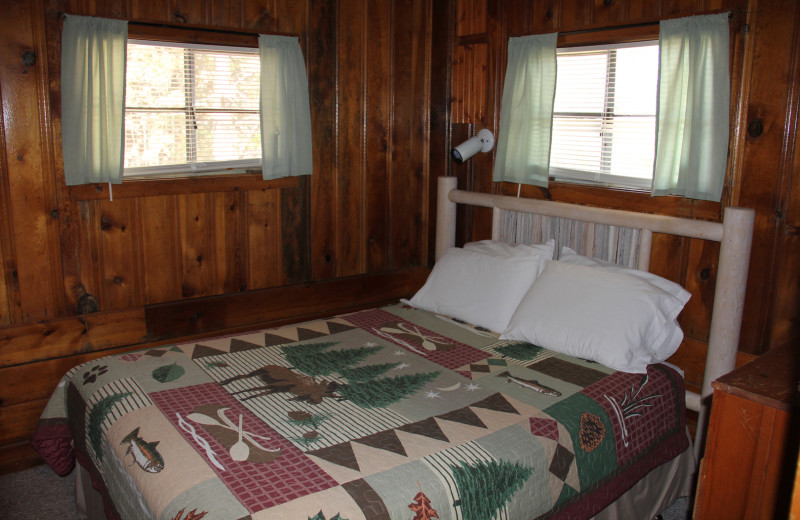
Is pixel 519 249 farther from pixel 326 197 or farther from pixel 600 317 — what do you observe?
pixel 326 197

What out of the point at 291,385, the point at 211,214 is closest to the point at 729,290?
the point at 291,385

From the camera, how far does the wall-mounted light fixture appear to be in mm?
3338

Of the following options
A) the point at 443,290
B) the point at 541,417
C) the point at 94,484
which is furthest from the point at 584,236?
the point at 94,484

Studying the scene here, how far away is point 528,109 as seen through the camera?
10.4 feet

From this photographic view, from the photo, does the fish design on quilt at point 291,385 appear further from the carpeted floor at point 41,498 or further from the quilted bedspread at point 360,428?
the carpeted floor at point 41,498

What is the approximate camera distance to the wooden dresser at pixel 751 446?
A: 1.66 metres

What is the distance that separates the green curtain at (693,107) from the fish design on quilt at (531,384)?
39.5 inches

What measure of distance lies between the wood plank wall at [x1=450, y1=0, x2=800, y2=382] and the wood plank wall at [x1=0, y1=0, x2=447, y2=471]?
3.23 ft

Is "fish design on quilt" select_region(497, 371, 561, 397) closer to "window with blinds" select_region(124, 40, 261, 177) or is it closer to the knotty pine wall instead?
the knotty pine wall

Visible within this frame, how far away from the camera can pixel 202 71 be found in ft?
10.3

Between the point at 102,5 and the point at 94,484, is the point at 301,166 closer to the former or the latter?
the point at 102,5

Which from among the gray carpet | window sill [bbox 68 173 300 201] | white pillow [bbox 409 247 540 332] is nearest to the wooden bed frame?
white pillow [bbox 409 247 540 332]

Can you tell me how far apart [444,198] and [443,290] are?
26.1 inches

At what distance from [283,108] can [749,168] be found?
2147 millimetres
